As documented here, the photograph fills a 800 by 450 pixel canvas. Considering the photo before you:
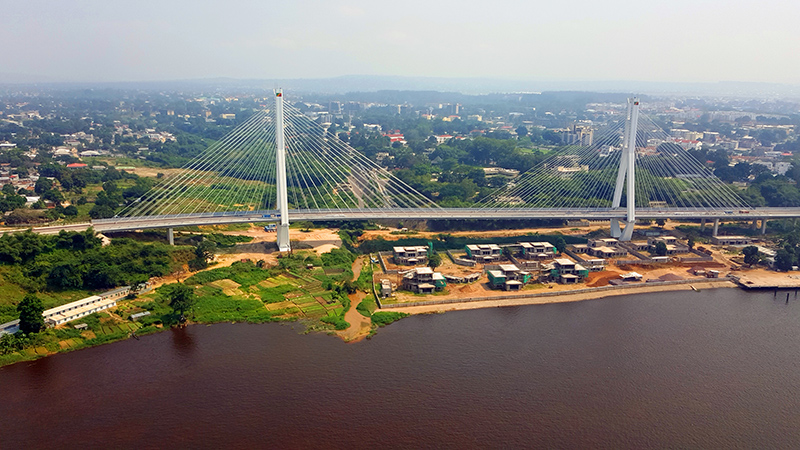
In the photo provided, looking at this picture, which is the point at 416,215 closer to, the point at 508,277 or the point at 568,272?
the point at 508,277

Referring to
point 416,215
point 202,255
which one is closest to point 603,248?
point 416,215

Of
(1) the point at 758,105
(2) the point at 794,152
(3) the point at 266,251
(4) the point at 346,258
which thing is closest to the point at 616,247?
(4) the point at 346,258

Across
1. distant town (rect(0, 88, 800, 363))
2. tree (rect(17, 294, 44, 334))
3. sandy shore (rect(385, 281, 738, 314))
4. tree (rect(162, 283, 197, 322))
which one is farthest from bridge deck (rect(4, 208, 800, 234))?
tree (rect(17, 294, 44, 334))

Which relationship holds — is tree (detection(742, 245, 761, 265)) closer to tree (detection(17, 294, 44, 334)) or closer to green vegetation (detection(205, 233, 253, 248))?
green vegetation (detection(205, 233, 253, 248))

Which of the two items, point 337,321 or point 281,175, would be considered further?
point 281,175

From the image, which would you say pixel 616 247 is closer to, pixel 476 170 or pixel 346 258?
pixel 346 258

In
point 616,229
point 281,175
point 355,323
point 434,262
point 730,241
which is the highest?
point 281,175
